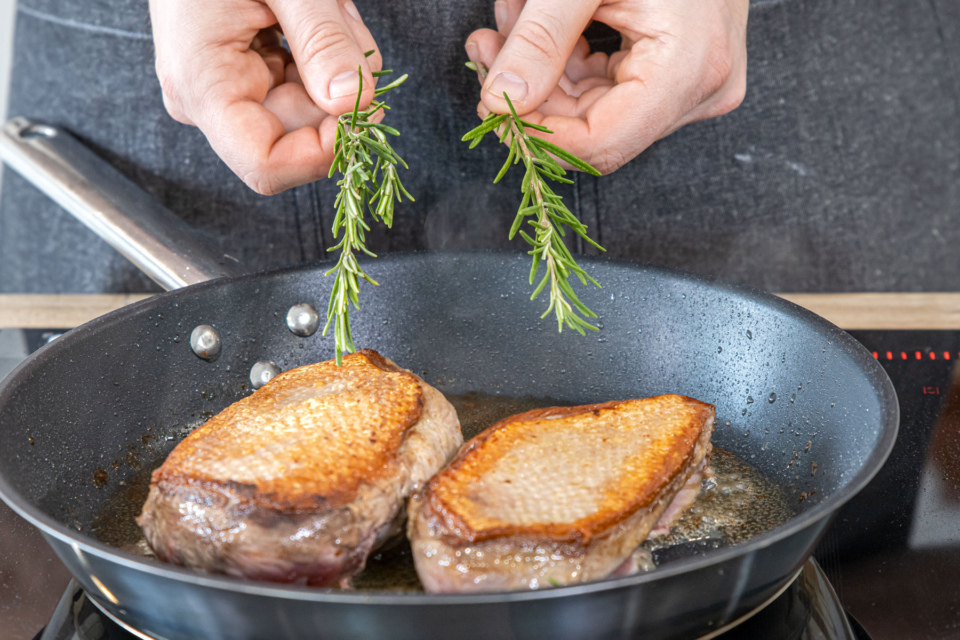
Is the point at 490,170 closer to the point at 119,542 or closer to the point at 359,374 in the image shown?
the point at 359,374

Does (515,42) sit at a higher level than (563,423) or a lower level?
higher

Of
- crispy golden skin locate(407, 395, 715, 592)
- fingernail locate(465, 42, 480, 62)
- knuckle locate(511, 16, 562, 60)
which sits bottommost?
crispy golden skin locate(407, 395, 715, 592)

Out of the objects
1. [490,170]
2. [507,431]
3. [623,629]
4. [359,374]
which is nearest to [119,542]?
[359,374]

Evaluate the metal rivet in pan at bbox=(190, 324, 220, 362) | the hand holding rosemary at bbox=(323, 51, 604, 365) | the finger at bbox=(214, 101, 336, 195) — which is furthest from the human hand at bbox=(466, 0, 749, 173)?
the metal rivet in pan at bbox=(190, 324, 220, 362)

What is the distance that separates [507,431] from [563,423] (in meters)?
→ 0.07

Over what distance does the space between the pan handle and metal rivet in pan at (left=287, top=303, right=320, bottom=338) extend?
0.40ft

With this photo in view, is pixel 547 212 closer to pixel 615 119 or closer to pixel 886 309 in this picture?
pixel 615 119

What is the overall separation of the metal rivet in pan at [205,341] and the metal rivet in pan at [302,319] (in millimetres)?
105

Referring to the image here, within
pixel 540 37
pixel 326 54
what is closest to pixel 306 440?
pixel 326 54

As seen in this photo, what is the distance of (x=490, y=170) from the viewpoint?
61.6 inches

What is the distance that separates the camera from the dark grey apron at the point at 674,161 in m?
1.59

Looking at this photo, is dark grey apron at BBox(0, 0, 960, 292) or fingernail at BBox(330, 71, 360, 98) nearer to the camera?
fingernail at BBox(330, 71, 360, 98)

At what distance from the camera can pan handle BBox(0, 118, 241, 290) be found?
1.21m

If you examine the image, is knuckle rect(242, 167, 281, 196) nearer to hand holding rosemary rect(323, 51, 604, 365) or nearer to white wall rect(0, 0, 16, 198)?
hand holding rosemary rect(323, 51, 604, 365)
